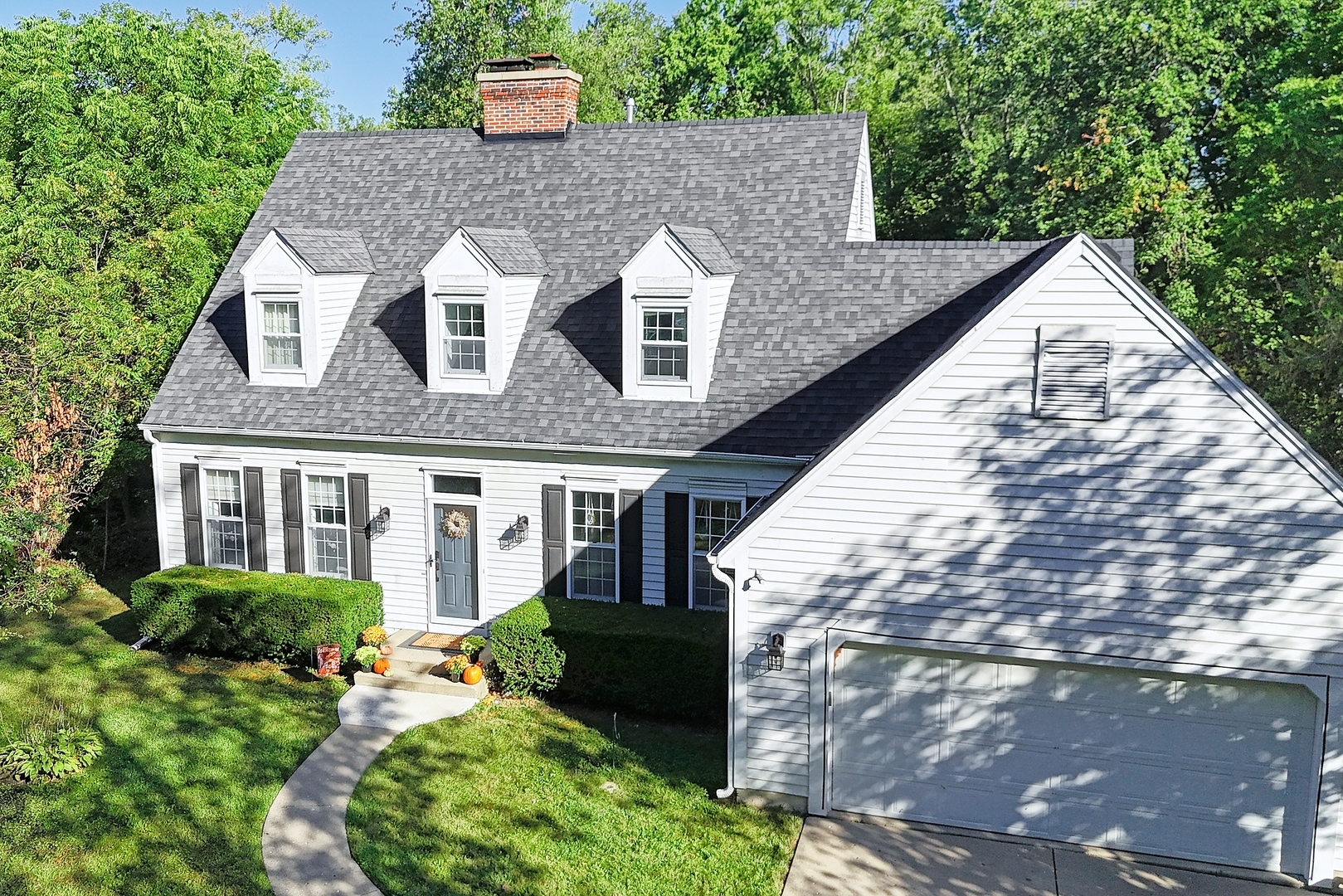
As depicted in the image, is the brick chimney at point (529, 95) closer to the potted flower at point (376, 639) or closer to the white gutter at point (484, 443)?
the white gutter at point (484, 443)

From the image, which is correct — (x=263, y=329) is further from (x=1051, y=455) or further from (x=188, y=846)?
(x=1051, y=455)

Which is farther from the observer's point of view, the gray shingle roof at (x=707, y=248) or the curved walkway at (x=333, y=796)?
the gray shingle roof at (x=707, y=248)

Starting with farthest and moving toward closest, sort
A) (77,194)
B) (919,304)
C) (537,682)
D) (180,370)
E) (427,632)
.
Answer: (77,194), (180,370), (427,632), (919,304), (537,682)

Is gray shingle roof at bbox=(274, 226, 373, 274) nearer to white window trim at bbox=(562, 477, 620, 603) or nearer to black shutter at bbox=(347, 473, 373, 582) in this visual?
black shutter at bbox=(347, 473, 373, 582)

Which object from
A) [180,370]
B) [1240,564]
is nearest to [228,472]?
[180,370]

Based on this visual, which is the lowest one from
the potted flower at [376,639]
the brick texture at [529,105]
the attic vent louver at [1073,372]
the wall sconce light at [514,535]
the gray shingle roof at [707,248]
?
the potted flower at [376,639]

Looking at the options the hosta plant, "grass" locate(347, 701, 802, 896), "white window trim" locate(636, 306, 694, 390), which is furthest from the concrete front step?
"white window trim" locate(636, 306, 694, 390)

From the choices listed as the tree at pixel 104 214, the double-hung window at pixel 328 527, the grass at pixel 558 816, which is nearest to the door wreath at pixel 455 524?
the double-hung window at pixel 328 527
